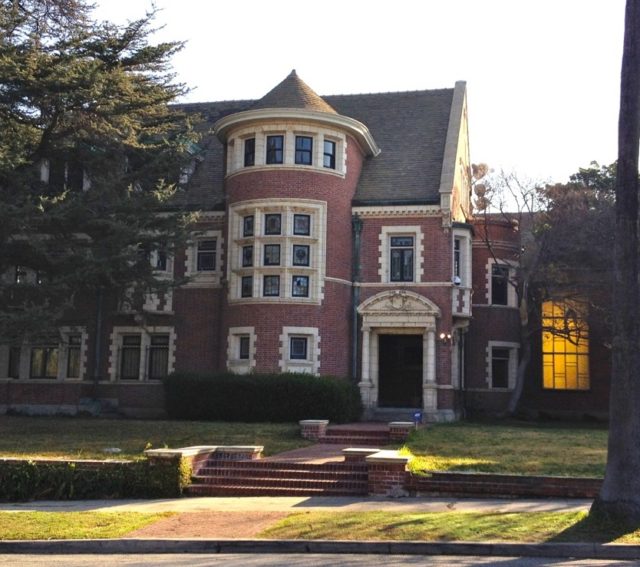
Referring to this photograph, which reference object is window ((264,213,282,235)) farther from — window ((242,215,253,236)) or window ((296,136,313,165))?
window ((296,136,313,165))

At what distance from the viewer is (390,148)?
106ft

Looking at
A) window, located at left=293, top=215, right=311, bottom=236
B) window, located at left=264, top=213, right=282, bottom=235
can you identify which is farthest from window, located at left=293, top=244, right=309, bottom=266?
window, located at left=264, top=213, right=282, bottom=235

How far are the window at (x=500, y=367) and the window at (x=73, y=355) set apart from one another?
52.8 ft

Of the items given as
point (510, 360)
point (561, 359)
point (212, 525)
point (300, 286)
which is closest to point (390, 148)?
point (300, 286)

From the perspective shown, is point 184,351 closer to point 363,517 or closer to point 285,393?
point 285,393

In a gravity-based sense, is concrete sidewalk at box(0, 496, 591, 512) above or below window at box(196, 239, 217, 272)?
below

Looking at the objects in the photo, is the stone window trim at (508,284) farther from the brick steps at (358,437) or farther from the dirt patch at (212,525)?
the dirt patch at (212,525)

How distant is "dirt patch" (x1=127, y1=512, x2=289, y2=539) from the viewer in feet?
37.2

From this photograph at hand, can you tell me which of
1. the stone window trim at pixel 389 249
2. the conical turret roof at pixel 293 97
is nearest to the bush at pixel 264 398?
the stone window trim at pixel 389 249

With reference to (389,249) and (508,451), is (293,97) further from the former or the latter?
(508,451)

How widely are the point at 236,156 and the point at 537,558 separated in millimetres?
21813

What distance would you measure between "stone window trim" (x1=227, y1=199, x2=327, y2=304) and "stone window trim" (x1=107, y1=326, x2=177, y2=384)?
11.2 feet

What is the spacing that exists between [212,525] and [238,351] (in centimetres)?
1677

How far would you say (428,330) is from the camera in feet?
92.9
